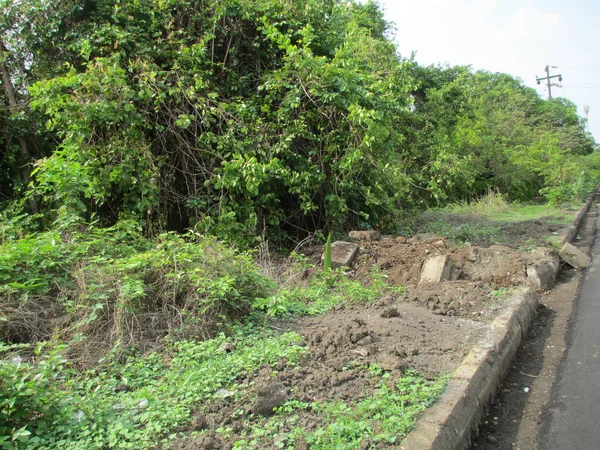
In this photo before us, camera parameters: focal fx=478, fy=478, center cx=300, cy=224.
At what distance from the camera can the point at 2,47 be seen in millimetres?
8211

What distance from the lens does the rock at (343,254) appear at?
264 inches

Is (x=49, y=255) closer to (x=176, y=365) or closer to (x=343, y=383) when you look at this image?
(x=176, y=365)

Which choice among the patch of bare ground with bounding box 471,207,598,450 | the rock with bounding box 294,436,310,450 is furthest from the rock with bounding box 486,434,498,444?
the rock with bounding box 294,436,310,450

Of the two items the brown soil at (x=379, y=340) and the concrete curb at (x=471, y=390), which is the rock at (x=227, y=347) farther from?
the concrete curb at (x=471, y=390)

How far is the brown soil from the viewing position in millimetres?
2877

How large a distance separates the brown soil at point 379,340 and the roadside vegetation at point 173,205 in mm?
112

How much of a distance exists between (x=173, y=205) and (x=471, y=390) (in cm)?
565

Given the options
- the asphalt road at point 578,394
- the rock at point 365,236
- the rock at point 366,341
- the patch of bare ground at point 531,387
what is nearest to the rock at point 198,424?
the rock at point 366,341

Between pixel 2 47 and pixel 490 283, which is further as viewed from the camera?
pixel 2 47

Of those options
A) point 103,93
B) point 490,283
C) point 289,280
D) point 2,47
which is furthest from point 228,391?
point 2,47

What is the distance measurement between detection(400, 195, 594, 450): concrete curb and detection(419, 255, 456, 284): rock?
111cm

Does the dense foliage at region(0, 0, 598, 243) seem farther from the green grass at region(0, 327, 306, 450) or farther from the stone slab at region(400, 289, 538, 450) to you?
the stone slab at region(400, 289, 538, 450)

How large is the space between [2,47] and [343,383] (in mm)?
8420

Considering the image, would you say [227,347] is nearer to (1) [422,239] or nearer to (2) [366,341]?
(2) [366,341]
